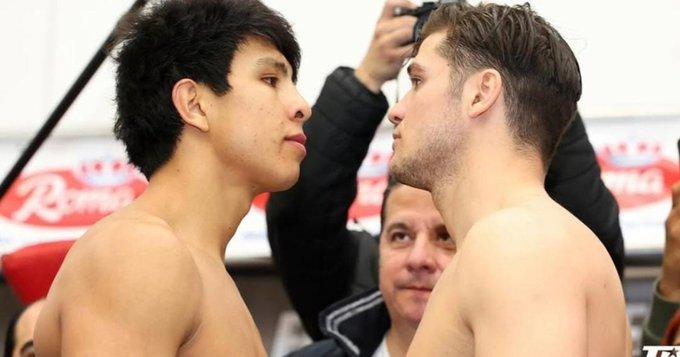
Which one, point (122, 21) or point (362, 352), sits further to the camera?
point (362, 352)

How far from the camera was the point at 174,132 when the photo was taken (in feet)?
9.44

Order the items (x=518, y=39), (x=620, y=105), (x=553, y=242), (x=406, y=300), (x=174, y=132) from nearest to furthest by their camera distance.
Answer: (x=553, y=242) < (x=518, y=39) < (x=174, y=132) < (x=406, y=300) < (x=620, y=105)

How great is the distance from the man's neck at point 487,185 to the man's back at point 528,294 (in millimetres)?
69

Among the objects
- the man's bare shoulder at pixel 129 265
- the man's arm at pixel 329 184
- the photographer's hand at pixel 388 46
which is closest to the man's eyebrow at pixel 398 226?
the man's arm at pixel 329 184

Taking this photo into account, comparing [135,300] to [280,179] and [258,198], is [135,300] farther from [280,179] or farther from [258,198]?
[258,198]

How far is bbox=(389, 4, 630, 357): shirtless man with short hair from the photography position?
2.29 meters

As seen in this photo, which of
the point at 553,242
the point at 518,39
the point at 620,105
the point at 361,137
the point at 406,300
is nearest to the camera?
the point at 553,242

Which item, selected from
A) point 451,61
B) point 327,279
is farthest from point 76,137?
point 451,61

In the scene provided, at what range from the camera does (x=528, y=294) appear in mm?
2283

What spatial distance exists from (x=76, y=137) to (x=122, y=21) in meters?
2.18

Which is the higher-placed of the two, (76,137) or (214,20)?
(214,20)

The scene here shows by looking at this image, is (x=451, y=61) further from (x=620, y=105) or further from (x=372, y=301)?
(x=620, y=105)

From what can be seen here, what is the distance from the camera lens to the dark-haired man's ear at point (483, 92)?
2.63 meters

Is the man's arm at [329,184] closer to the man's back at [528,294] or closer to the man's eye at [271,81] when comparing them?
the man's eye at [271,81]
